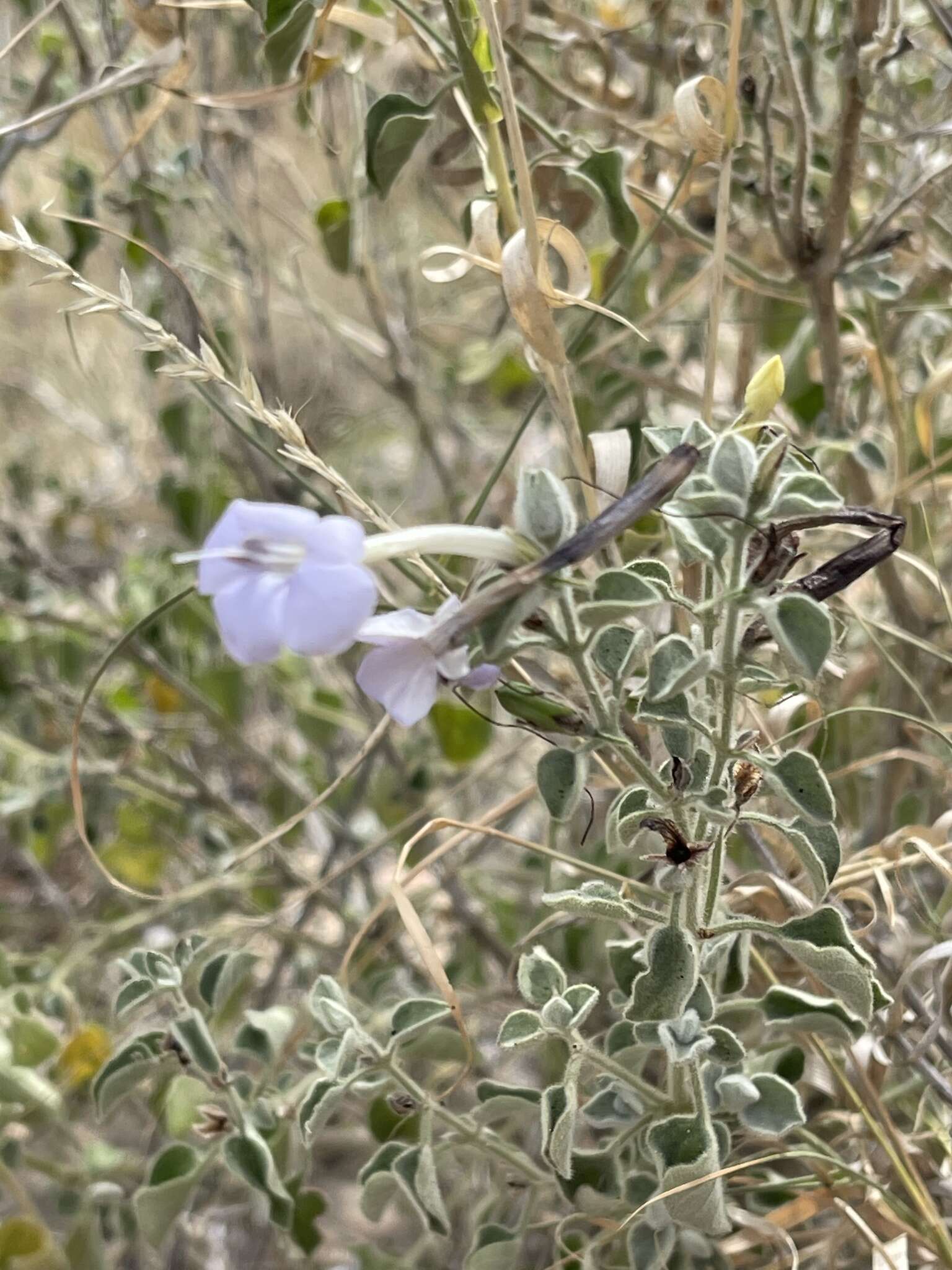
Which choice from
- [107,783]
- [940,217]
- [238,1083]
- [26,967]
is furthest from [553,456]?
[238,1083]

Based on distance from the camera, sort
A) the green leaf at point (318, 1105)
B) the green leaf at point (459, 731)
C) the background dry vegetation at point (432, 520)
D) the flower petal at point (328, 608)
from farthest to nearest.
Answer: the green leaf at point (459, 731), the background dry vegetation at point (432, 520), the green leaf at point (318, 1105), the flower petal at point (328, 608)

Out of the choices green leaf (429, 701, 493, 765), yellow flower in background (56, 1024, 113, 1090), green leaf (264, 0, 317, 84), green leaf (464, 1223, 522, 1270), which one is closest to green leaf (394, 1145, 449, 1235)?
green leaf (464, 1223, 522, 1270)

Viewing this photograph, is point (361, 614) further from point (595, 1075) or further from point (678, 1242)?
point (678, 1242)

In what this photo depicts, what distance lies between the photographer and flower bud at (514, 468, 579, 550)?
1.21 feet

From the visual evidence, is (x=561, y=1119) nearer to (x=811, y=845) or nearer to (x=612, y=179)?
(x=811, y=845)

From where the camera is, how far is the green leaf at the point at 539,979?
21.0 inches

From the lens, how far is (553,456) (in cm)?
150

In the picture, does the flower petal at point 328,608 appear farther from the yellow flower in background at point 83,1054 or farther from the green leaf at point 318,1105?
the yellow flower in background at point 83,1054

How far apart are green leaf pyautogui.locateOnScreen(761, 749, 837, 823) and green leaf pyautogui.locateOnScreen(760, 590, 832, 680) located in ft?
0.21

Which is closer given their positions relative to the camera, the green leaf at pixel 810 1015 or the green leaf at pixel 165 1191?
the green leaf at pixel 810 1015

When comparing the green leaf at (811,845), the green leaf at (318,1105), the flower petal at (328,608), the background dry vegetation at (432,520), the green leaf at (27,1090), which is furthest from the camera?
the green leaf at (27,1090)

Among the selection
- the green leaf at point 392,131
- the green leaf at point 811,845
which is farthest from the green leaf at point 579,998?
the green leaf at point 392,131

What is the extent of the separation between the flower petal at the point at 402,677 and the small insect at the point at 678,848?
0.44 feet

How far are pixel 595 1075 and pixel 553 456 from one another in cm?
100
